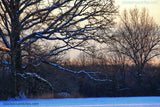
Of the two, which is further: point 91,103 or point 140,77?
point 140,77

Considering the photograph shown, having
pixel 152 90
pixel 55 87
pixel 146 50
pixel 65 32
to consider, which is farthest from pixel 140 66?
pixel 65 32

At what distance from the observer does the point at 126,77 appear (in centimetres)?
3409

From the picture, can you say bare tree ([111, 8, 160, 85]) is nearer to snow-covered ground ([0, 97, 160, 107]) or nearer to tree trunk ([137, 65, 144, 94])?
tree trunk ([137, 65, 144, 94])

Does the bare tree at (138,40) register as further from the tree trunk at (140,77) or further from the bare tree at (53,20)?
the bare tree at (53,20)

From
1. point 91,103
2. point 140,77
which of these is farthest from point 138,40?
point 91,103

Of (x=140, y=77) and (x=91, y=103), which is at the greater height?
(x=91, y=103)

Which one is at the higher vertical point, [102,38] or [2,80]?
[102,38]

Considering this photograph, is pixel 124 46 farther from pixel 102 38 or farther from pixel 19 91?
pixel 19 91

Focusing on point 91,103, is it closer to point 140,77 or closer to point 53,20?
point 53,20

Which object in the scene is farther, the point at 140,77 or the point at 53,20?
the point at 140,77

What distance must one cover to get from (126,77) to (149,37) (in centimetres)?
754

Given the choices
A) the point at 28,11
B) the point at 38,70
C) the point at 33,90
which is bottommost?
the point at 33,90

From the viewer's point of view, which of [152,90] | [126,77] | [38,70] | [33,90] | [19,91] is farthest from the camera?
[126,77]

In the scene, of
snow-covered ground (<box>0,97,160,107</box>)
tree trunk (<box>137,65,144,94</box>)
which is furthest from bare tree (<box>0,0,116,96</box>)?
tree trunk (<box>137,65,144,94</box>)
